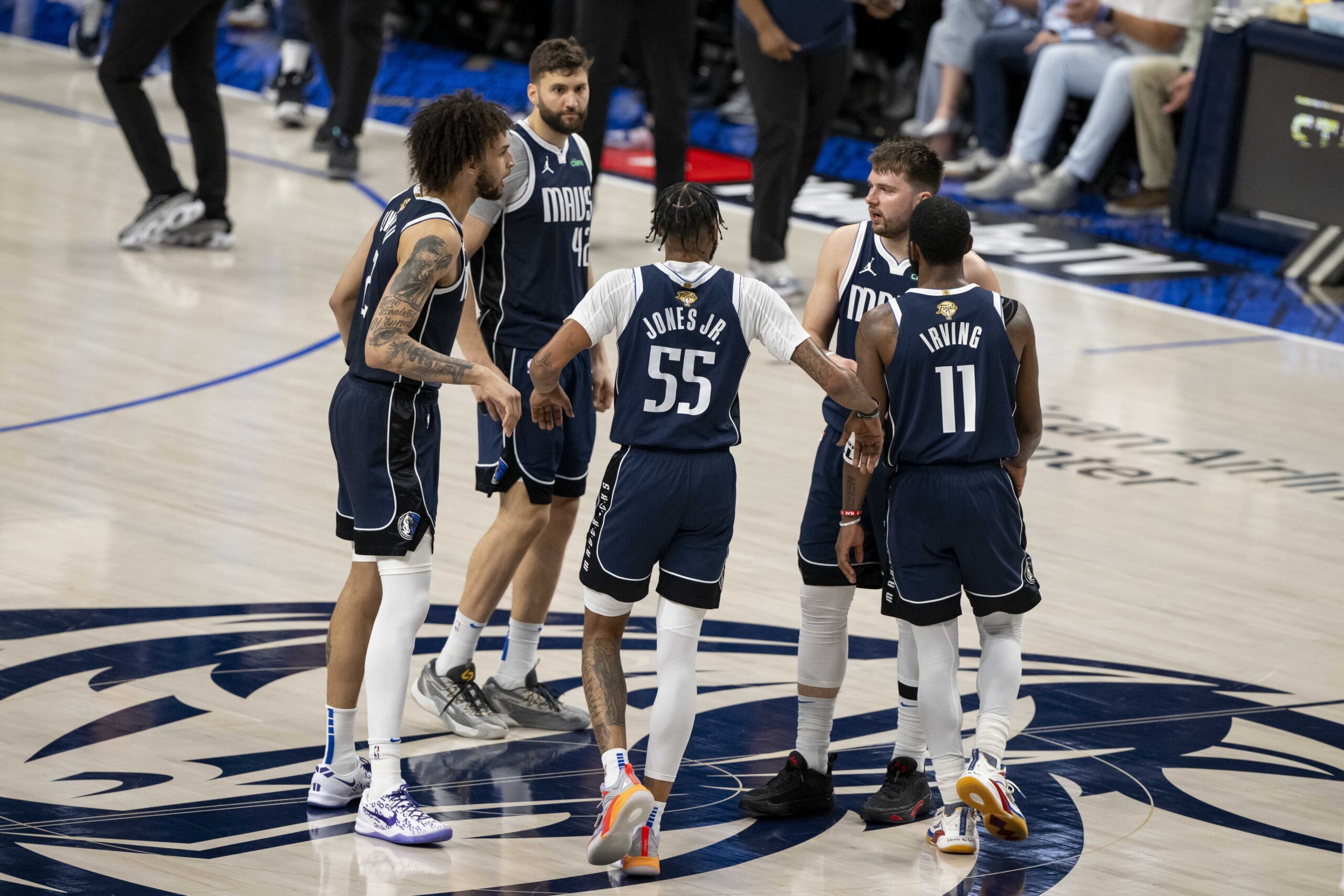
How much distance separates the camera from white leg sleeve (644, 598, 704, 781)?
4.07 meters

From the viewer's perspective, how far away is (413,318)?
159 inches

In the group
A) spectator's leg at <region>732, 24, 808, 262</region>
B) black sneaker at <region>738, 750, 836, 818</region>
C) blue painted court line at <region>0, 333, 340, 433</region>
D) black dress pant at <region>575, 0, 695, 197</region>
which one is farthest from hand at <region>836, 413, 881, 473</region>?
black dress pant at <region>575, 0, 695, 197</region>

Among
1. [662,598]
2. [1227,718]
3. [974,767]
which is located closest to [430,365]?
[662,598]

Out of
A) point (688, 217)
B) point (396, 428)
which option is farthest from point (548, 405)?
point (688, 217)

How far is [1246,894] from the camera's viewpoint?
4.02 meters

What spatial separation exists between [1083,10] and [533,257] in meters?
7.71

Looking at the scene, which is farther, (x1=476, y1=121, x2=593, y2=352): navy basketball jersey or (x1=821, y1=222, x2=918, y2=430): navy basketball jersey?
(x1=476, y1=121, x2=593, y2=352): navy basketball jersey

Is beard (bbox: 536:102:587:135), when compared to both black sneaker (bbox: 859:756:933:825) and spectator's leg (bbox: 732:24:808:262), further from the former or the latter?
spectator's leg (bbox: 732:24:808:262)

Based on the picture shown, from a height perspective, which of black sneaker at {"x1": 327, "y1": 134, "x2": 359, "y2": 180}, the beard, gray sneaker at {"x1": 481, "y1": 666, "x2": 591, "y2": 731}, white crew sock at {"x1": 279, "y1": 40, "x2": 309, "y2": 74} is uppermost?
the beard

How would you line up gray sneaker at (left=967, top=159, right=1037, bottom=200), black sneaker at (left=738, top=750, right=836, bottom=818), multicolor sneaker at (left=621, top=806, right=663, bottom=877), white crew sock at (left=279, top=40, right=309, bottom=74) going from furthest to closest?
white crew sock at (left=279, top=40, right=309, bottom=74) < gray sneaker at (left=967, top=159, right=1037, bottom=200) < black sneaker at (left=738, top=750, right=836, bottom=818) < multicolor sneaker at (left=621, top=806, right=663, bottom=877)

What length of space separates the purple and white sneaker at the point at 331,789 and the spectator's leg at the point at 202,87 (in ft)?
19.5

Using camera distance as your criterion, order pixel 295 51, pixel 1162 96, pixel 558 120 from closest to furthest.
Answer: pixel 558 120 → pixel 1162 96 → pixel 295 51

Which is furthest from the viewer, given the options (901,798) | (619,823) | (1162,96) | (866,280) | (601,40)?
(1162,96)

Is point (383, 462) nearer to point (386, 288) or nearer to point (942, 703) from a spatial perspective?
point (386, 288)
